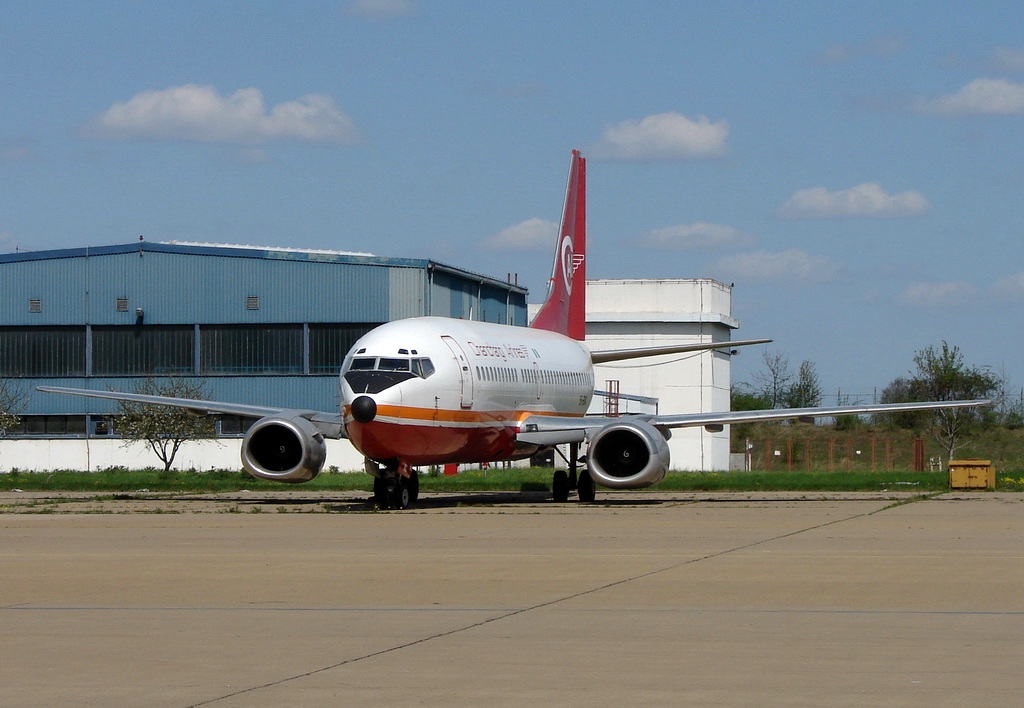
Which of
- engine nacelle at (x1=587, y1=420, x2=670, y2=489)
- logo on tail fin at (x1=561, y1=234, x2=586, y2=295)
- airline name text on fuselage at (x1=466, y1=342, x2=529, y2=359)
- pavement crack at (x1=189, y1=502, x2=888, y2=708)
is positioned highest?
logo on tail fin at (x1=561, y1=234, x2=586, y2=295)

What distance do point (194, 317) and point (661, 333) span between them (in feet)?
84.1

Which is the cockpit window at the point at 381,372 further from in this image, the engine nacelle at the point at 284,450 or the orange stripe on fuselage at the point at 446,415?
the engine nacelle at the point at 284,450

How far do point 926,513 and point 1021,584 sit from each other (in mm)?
12220

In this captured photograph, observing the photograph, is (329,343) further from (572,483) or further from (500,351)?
(500,351)

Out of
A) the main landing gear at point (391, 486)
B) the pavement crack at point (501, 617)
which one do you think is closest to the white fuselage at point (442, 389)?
the main landing gear at point (391, 486)

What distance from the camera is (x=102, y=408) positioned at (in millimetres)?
57062

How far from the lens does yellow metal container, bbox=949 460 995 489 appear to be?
38.0 m

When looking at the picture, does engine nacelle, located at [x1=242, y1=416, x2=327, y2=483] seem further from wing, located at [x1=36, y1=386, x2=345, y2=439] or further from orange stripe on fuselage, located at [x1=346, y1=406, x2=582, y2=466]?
orange stripe on fuselage, located at [x1=346, y1=406, x2=582, y2=466]

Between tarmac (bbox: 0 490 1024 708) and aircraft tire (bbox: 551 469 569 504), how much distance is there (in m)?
8.97

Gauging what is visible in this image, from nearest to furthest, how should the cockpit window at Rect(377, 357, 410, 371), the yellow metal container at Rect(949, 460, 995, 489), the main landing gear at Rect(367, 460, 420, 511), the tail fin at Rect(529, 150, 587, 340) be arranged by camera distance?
the cockpit window at Rect(377, 357, 410, 371)
the main landing gear at Rect(367, 460, 420, 511)
the yellow metal container at Rect(949, 460, 995, 489)
the tail fin at Rect(529, 150, 587, 340)

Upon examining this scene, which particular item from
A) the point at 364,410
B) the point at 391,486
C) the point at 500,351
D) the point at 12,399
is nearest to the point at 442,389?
the point at 391,486

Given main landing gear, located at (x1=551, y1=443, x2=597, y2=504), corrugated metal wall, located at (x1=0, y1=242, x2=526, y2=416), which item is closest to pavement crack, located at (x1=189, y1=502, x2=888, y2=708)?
main landing gear, located at (x1=551, y1=443, x2=597, y2=504)

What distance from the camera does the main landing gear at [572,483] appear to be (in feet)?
105

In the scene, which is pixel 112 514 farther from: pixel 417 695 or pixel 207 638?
pixel 417 695
